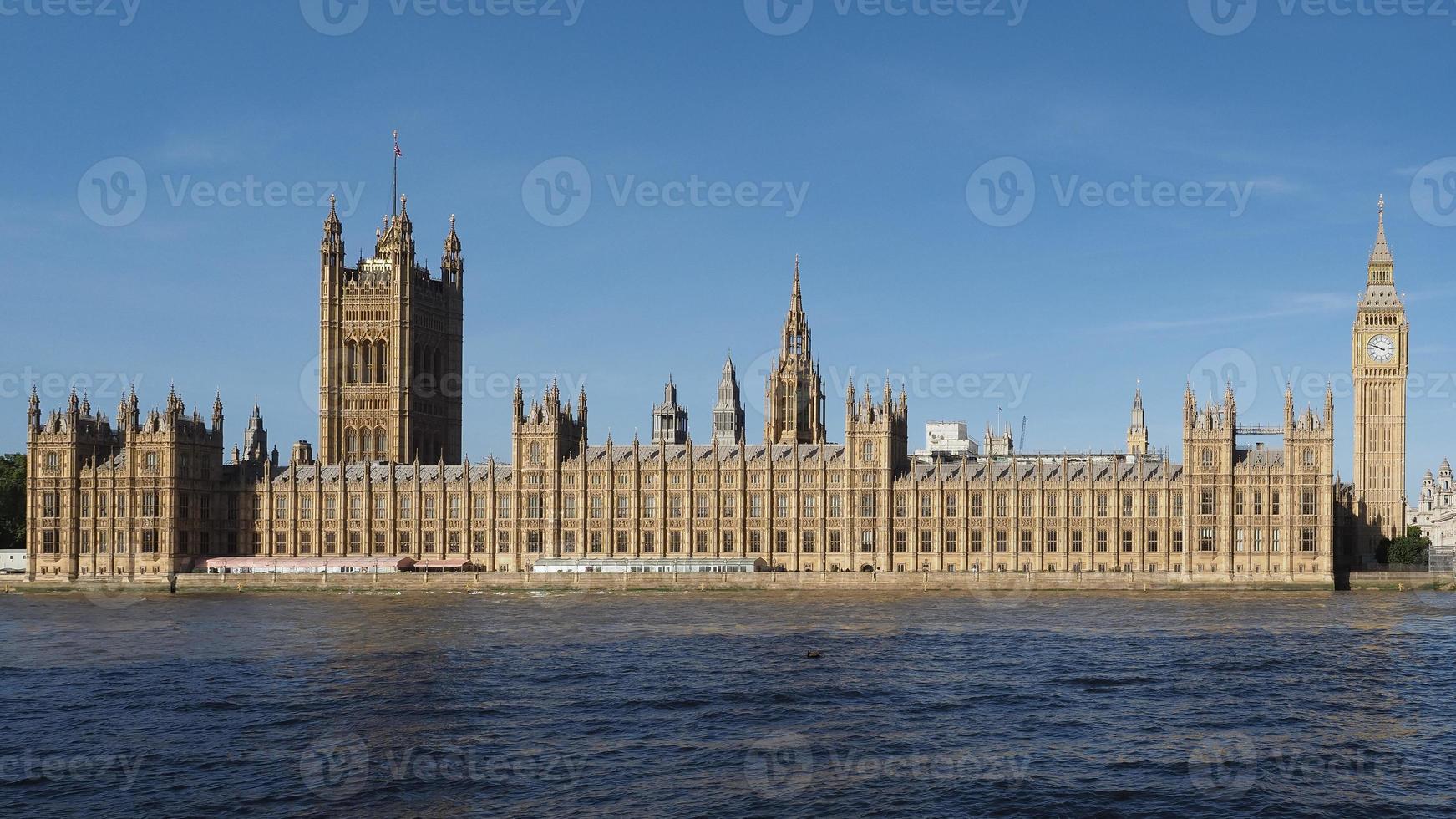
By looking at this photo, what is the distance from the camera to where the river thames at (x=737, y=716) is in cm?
5134

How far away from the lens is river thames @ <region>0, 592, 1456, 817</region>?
5134cm

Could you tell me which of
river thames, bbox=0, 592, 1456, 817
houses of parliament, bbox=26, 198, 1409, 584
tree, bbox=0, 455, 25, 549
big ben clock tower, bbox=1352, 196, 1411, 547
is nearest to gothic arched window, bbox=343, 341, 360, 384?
houses of parliament, bbox=26, 198, 1409, 584

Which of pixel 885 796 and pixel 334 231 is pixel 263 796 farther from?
pixel 334 231

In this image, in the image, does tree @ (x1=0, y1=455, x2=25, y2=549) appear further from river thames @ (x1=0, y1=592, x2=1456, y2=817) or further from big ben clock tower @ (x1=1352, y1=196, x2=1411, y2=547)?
big ben clock tower @ (x1=1352, y1=196, x2=1411, y2=547)

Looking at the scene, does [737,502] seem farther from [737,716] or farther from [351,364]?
[737,716]

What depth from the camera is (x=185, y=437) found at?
160000mm

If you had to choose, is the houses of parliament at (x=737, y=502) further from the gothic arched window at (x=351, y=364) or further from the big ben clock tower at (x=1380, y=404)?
the gothic arched window at (x=351, y=364)

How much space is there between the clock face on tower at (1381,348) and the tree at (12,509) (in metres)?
146

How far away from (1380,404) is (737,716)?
129864mm

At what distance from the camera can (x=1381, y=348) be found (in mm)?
176625

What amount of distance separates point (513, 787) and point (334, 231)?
154 metres

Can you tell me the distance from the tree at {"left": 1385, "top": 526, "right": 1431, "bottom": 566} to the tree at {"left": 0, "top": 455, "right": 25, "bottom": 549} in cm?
14158

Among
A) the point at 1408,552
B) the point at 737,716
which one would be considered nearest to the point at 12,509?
the point at 737,716

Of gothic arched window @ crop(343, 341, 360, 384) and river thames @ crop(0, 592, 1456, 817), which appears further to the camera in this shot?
gothic arched window @ crop(343, 341, 360, 384)
